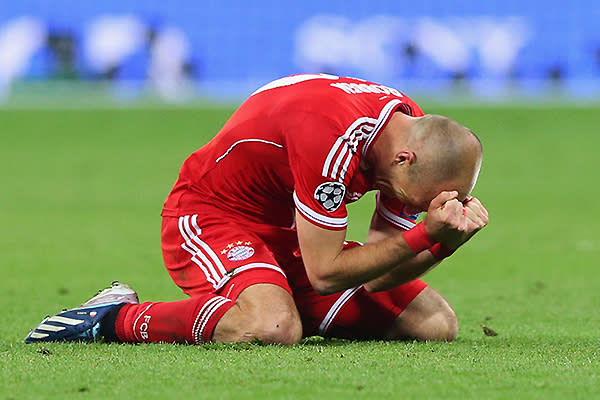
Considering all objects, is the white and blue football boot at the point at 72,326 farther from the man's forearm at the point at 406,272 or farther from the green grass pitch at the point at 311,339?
A: the man's forearm at the point at 406,272

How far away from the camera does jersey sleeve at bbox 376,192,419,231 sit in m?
4.57

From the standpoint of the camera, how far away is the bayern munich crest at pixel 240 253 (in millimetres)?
4469

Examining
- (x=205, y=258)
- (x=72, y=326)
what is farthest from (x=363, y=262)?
(x=72, y=326)

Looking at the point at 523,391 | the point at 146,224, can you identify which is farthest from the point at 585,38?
the point at 523,391

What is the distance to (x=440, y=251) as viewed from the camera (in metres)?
4.23

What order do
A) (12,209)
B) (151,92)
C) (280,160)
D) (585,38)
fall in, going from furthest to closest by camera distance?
1. (151,92)
2. (585,38)
3. (12,209)
4. (280,160)

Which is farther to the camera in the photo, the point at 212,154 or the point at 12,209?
the point at 12,209

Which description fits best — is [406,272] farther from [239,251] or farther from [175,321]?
[175,321]

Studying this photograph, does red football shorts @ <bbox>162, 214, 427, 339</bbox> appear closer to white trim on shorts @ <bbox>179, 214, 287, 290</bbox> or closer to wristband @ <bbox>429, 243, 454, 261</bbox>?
white trim on shorts @ <bbox>179, 214, 287, 290</bbox>

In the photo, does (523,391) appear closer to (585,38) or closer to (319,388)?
(319,388)

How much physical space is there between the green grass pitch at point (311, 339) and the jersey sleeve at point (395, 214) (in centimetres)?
54

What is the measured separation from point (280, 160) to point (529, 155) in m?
14.6

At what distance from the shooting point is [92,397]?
3.15 meters

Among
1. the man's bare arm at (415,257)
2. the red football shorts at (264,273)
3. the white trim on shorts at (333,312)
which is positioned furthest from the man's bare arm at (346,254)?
the white trim on shorts at (333,312)
